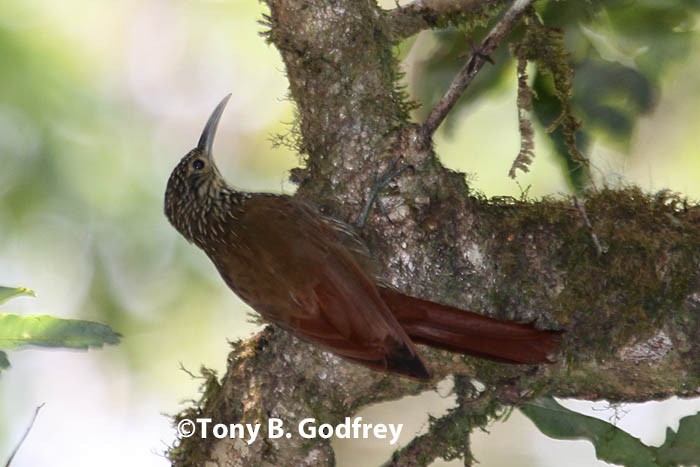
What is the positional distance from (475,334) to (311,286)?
57cm

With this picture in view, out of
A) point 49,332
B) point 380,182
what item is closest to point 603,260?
point 380,182

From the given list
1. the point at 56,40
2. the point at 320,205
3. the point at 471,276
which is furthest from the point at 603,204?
the point at 56,40

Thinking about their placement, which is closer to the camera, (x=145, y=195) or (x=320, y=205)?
(x=320, y=205)

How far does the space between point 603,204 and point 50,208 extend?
251 cm

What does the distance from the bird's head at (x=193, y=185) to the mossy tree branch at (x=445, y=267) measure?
665 millimetres

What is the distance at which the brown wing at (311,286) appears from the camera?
7.94 ft

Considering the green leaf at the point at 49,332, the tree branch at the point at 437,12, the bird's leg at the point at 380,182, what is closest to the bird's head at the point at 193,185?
the tree branch at the point at 437,12

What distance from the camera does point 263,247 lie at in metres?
2.90

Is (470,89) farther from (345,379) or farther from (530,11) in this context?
(345,379)

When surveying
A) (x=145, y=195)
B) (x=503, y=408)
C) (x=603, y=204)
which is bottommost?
(x=503, y=408)

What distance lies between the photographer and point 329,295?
2.67 meters

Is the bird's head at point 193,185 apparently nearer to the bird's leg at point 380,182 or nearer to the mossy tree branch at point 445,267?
the mossy tree branch at point 445,267

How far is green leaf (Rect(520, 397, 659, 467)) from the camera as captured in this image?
8.01ft

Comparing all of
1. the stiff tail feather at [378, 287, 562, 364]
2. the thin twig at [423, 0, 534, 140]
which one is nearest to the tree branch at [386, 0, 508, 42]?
the thin twig at [423, 0, 534, 140]
